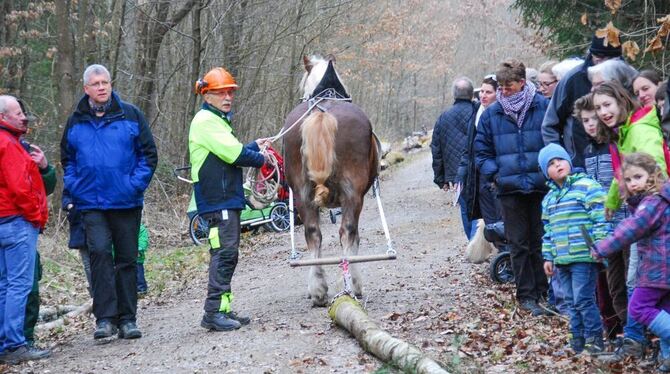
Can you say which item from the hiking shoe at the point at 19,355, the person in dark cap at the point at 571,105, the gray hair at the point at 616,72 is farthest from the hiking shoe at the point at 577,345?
the hiking shoe at the point at 19,355

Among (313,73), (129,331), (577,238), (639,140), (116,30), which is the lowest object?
(129,331)

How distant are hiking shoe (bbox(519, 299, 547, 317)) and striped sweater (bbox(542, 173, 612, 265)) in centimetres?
154

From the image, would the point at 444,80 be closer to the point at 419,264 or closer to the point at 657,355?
the point at 419,264

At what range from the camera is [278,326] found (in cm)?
796

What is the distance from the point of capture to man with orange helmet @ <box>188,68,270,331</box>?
7.92 metres

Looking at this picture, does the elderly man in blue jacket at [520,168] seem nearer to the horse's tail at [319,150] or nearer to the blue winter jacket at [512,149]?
the blue winter jacket at [512,149]

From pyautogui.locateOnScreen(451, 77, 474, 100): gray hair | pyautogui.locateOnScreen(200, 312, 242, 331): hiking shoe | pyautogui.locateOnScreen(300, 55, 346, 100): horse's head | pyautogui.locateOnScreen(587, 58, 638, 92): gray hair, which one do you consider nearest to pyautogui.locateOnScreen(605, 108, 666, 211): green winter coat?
pyautogui.locateOnScreen(587, 58, 638, 92): gray hair

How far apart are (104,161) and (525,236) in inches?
150

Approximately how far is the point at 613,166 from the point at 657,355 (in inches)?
53.9

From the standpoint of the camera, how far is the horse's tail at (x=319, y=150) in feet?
27.8

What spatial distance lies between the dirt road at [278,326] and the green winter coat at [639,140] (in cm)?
166

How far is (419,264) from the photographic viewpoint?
11836 millimetres

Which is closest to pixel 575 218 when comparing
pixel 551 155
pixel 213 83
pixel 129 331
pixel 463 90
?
pixel 551 155

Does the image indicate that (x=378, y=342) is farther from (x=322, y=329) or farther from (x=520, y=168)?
(x=520, y=168)
